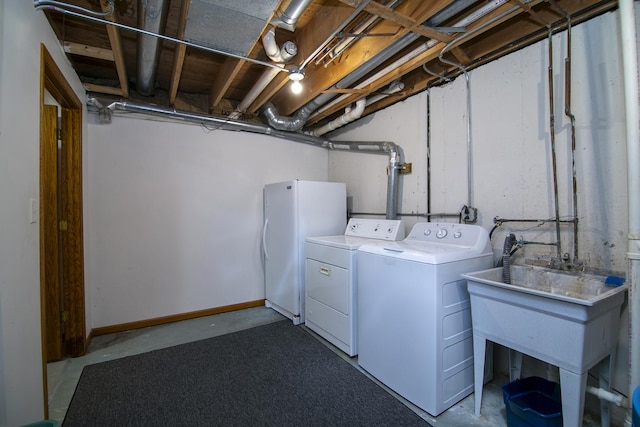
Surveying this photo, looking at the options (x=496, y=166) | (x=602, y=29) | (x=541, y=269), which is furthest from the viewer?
(x=496, y=166)

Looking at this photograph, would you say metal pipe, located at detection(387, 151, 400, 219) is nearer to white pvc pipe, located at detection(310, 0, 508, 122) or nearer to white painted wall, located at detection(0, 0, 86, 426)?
white pvc pipe, located at detection(310, 0, 508, 122)

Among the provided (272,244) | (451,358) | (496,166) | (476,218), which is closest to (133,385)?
(272,244)

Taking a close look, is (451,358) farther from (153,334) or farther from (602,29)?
(153,334)

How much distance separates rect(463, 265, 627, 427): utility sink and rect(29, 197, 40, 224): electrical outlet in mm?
2380

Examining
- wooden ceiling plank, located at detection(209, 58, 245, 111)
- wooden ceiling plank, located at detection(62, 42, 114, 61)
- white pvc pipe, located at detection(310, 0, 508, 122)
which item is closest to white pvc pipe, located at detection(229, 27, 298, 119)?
wooden ceiling plank, located at detection(209, 58, 245, 111)

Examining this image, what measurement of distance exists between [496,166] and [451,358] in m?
1.42

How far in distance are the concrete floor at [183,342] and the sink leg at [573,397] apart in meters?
0.41

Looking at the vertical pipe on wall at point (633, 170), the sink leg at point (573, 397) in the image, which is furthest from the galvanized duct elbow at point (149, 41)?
the sink leg at point (573, 397)

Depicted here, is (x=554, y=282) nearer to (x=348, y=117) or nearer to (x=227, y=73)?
(x=348, y=117)

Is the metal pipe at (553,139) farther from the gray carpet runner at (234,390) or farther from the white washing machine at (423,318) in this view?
the gray carpet runner at (234,390)

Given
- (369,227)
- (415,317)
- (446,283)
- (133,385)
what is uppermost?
(369,227)

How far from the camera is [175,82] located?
2.63 m

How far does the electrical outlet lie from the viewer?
4.81 ft

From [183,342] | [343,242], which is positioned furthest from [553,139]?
[183,342]
